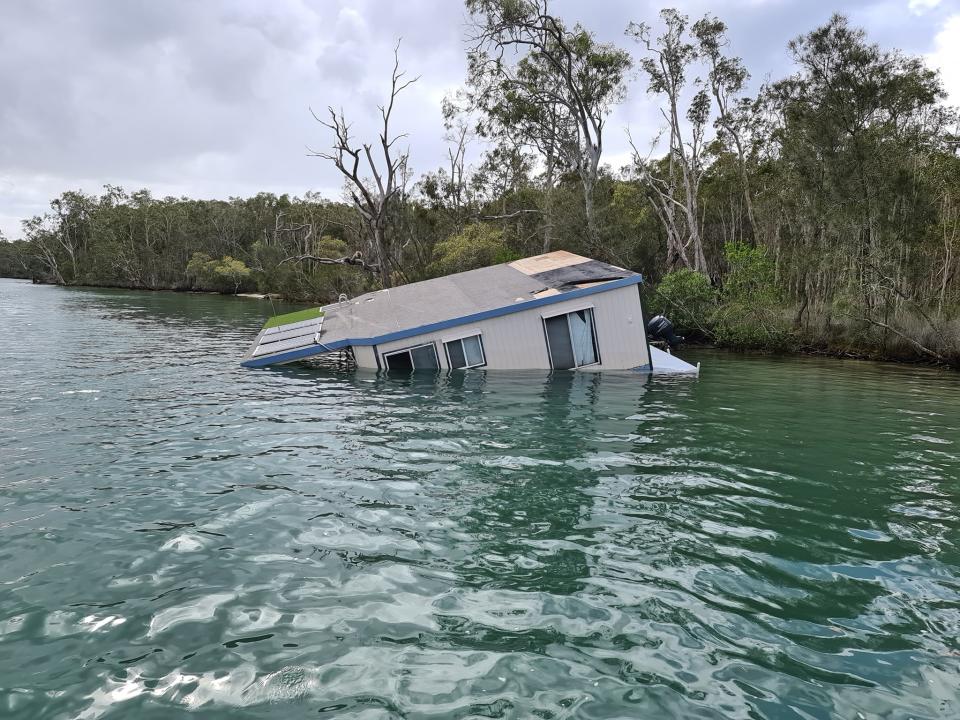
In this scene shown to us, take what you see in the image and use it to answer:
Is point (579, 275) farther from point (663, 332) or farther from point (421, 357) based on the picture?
point (663, 332)

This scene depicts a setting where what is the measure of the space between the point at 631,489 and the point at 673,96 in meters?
37.9

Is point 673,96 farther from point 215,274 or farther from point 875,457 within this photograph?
point 215,274

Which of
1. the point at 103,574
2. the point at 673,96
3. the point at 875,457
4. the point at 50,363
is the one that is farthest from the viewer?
the point at 673,96

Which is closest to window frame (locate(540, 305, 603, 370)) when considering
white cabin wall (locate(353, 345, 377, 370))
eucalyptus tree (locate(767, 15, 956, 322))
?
white cabin wall (locate(353, 345, 377, 370))

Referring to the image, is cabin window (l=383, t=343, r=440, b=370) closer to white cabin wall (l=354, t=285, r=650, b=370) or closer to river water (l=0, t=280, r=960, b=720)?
white cabin wall (l=354, t=285, r=650, b=370)

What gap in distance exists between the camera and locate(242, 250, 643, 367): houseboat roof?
18719 mm

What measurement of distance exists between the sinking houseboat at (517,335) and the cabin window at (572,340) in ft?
0.11

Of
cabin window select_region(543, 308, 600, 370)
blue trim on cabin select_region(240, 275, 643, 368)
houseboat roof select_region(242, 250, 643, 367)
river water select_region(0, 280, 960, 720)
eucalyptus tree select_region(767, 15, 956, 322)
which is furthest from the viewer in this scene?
eucalyptus tree select_region(767, 15, 956, 322)

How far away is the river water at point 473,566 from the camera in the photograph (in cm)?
405

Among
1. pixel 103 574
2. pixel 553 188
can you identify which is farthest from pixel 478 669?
pixel 553 188

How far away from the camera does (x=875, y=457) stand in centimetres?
1002

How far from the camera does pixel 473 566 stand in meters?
5.73

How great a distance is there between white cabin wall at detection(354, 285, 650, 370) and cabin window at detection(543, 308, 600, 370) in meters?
0.20

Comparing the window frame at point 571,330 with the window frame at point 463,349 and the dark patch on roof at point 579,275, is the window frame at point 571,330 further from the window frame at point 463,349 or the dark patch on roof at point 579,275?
the window frame at point 463,349
